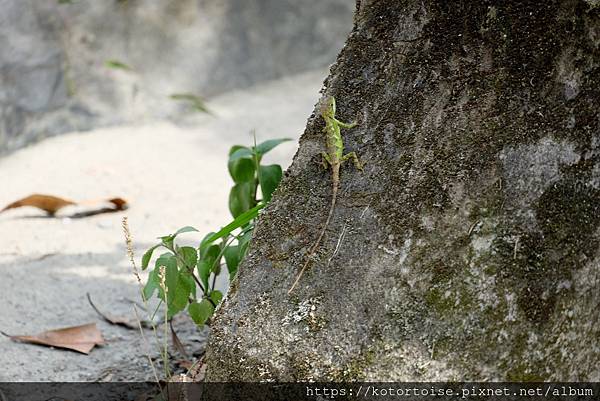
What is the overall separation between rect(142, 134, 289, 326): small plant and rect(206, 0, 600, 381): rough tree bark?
335 millimetres

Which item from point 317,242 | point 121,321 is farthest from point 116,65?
point 317,242

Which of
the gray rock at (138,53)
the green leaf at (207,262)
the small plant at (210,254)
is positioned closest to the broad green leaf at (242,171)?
the small plant at (210,254)

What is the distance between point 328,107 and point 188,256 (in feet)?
1.96

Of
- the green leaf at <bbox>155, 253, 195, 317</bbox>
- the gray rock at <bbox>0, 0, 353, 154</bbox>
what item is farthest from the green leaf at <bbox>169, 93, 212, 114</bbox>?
the green leaf at <bbox>155, 253, 195, 317</bbox>

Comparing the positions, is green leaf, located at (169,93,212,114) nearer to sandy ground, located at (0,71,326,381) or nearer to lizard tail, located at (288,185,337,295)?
sandy ground, located at (0,71,326,381)

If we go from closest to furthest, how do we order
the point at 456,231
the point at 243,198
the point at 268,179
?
the point at 456,231, the point at 268,179, the point at 243,198

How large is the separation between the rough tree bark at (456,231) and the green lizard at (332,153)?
18mm

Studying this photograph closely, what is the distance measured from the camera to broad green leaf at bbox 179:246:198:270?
2227mm

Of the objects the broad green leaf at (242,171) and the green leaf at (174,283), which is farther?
the broad green leaf at (242,171)

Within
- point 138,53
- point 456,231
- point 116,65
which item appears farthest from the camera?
point 138,53

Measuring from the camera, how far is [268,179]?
2.43 m

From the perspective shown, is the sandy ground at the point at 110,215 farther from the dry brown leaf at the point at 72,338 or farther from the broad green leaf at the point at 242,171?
the broad green leaf at the point at 242,171

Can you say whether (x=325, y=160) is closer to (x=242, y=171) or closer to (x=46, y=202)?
(x=242, y=171)

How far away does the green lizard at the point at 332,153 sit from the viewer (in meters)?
1.83
